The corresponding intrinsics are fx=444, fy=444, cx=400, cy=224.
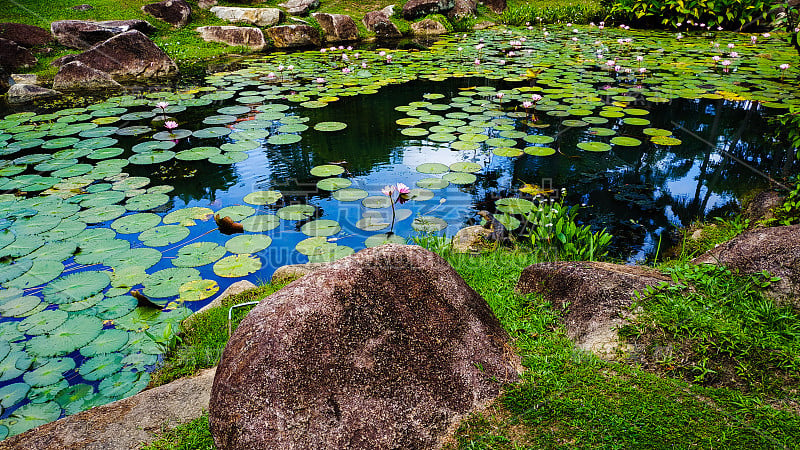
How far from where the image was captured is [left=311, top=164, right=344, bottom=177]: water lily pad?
446cm

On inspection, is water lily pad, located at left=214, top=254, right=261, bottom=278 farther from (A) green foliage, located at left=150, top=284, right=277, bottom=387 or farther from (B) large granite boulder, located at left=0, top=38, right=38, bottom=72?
(B) large granite boulder, located at left=0, top=38, right=38, bottom=72

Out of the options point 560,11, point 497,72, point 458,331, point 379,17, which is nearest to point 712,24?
point 560,11

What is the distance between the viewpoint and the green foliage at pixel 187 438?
149 cm

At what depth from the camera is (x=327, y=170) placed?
14.9 feet

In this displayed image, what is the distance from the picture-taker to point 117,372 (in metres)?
2.32

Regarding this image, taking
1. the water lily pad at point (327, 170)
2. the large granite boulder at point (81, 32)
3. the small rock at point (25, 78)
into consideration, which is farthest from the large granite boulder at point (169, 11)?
the water lily pad at point (327, 170)

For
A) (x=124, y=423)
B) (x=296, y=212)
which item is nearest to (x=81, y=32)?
(x=296, y=212)

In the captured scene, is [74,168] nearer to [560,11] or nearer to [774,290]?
[774,290]

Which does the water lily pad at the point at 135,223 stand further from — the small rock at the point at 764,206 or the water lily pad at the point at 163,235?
the small rock at the point at 764,206

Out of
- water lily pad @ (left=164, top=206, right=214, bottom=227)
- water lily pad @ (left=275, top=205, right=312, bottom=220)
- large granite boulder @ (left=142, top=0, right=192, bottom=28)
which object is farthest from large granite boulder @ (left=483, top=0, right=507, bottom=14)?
water lily pad @ (left=164, top=206, right=214, bottom=227)

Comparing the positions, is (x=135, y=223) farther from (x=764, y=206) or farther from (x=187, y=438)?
(x=764, y=206)

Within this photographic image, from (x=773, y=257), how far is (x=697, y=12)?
12.4 meters

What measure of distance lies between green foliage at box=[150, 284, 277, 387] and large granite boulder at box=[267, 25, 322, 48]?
31.8ft

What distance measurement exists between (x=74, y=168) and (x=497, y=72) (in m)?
6.50
